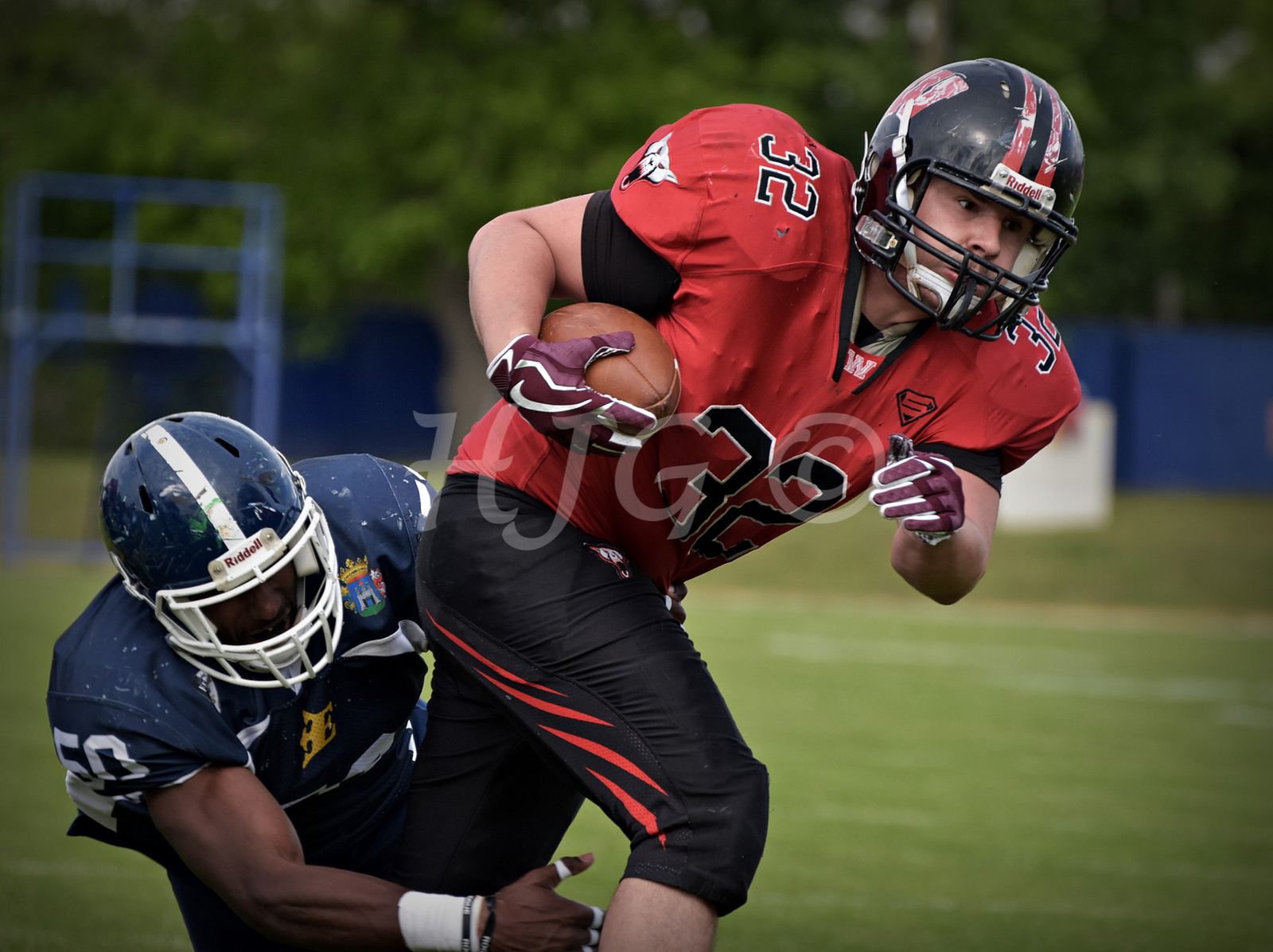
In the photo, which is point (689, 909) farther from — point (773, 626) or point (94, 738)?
point (773, 626)

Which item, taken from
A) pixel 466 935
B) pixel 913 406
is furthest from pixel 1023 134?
pixel 466 935

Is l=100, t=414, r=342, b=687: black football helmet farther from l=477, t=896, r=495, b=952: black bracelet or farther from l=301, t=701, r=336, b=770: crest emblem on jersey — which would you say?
l=477, t=896, r=495, b=952: black bracelet

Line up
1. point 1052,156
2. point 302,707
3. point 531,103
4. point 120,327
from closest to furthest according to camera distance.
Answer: point 1052,156
point 302,707
point 120,327
point 531,103

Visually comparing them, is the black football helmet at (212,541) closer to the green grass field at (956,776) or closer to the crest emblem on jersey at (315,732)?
the crest emblem on jersey at (315,732)

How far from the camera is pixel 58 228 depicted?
72.3 ft

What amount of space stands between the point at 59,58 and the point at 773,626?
20893 mm

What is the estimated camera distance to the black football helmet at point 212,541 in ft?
8.80

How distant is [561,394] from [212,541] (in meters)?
0.82

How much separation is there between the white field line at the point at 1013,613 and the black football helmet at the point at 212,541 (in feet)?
30.2

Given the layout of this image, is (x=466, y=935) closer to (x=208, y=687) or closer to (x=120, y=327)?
(x=208, y=687)

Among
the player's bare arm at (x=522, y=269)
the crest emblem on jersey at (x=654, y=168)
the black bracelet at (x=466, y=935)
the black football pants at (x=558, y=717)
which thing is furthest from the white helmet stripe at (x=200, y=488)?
the crest emblem on jersey at (x=654, y=168)

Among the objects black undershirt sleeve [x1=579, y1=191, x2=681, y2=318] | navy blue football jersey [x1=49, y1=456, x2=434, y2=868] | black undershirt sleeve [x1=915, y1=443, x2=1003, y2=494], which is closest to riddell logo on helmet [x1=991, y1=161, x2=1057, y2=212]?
black undershirt sleeve [x1=915, y1=443, x2=1003, y2=494]

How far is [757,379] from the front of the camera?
8.46 ft

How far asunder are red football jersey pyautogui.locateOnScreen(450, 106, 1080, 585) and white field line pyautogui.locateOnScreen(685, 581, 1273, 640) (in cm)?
926
